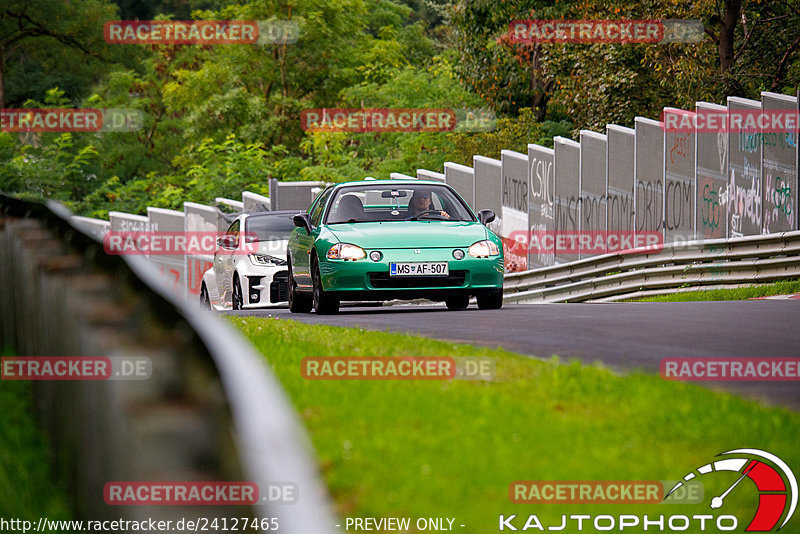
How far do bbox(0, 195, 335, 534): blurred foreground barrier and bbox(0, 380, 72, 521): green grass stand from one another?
41 centimetres

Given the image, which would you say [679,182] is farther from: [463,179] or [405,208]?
[405,208]

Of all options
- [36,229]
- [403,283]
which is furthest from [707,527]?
[403,283]

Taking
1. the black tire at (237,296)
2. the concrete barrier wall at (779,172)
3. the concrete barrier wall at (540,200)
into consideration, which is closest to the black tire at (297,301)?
the black tire at (237,296)

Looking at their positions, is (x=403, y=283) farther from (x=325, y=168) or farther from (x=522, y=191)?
(x=325, y=168)

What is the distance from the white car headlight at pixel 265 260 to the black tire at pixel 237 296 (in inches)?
18.8

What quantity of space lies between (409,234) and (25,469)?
826cm

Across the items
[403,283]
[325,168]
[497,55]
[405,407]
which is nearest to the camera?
[405,407]

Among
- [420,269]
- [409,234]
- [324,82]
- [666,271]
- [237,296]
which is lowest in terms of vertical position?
[237,296]

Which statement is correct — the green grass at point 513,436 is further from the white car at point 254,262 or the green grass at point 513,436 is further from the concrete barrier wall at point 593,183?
the concrete barrier wall at point 593,183

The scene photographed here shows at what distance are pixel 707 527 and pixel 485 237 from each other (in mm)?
9967

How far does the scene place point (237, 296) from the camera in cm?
2162

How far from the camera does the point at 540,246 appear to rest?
26969 millimetres

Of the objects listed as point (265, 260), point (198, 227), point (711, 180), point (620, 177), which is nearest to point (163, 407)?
point (265, 260)

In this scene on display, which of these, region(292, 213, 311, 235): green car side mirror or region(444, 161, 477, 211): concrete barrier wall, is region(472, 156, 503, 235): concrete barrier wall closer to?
region(444, 161, 477, 211): concrete barrier wall
